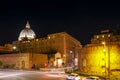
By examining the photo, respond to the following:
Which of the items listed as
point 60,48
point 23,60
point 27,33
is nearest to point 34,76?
point 23,60

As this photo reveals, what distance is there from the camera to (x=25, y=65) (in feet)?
299

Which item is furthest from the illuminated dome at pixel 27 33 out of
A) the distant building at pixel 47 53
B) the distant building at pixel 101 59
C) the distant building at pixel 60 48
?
the distant building at pixel 101 59

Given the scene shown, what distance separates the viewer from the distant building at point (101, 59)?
181 ft

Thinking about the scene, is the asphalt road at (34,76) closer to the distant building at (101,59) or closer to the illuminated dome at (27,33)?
the distant building at (101,59)

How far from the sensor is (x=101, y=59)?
58125 millimetres

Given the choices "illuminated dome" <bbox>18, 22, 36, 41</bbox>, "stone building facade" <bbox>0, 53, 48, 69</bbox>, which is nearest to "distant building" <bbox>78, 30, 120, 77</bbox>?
"stone building facade" <bbox>0, 53, 48, 69</bbox>

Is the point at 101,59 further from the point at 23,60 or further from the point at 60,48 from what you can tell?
the point at 60,48

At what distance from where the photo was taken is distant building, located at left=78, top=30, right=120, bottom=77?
55031 mm

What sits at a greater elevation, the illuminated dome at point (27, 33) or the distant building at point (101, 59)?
the illuminated dome at point (27, 33)

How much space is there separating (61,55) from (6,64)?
23.3m

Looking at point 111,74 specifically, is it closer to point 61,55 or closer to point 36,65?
point 36,65

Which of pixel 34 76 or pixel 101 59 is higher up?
pixel 101 59

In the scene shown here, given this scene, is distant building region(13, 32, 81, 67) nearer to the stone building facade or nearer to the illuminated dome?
the stone building facade

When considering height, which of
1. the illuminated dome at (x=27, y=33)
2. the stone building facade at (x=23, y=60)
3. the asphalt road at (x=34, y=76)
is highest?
the illuminated dome at (x=27, y=33)
